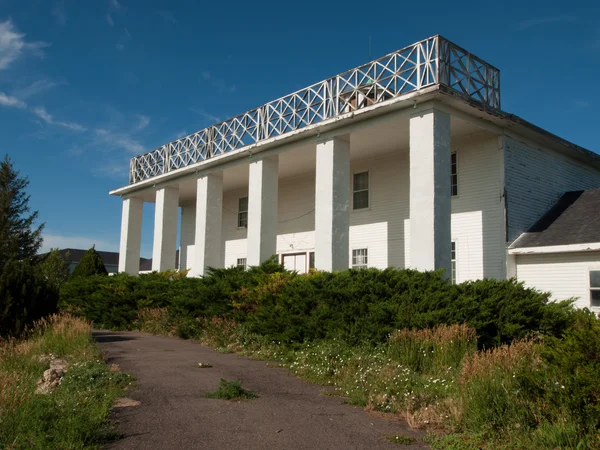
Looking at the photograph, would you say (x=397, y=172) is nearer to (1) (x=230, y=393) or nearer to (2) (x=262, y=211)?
(2) (x=262, y=211)

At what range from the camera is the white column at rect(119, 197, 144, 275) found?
24795mm

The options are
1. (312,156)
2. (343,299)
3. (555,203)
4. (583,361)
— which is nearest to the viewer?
(583,361)

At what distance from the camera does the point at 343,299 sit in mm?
10586

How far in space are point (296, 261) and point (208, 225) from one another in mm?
3601

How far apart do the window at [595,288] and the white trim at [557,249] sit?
63 cm

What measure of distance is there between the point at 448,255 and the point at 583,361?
7.00 meters

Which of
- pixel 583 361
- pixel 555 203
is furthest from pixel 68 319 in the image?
pixel 555 203

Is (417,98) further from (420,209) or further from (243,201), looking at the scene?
(243,201)

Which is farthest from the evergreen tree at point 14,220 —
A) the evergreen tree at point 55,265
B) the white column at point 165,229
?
the white column at point 165,229

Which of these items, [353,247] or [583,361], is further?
[353,247]

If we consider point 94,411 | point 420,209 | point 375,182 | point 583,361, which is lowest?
point 94,411

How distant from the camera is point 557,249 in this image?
42.6ft

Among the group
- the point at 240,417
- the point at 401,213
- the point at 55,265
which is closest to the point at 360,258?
the point at 401,213

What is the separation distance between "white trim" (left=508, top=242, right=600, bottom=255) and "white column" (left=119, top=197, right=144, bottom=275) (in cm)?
1734
